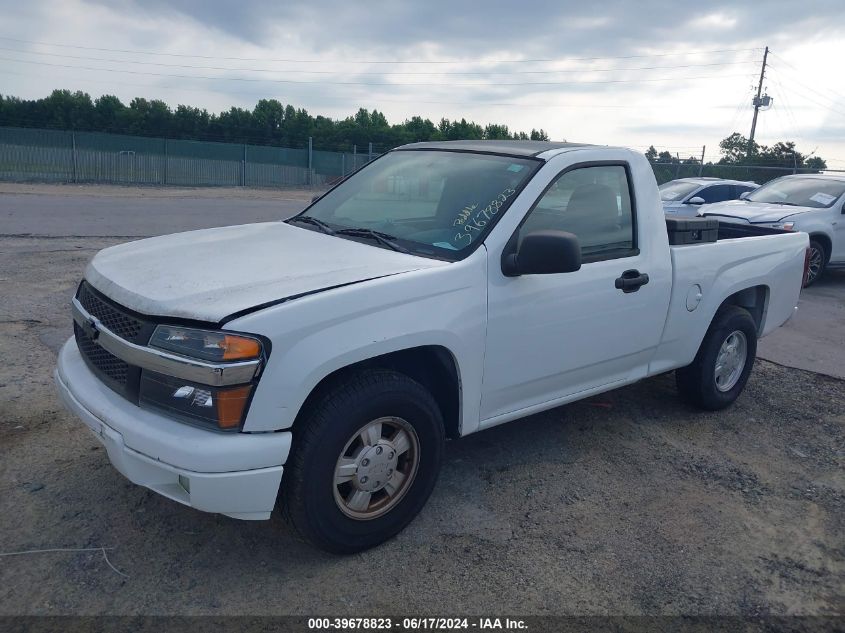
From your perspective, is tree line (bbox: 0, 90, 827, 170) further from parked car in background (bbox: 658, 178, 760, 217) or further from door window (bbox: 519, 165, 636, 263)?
door window (bbox: 519, 165, 636, 263)

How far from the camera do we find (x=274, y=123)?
59375 mm

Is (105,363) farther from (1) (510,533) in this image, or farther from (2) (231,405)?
(1) (510,533)

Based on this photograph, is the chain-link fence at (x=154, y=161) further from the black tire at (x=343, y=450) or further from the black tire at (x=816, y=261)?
the black tire at (x=343, y=450)

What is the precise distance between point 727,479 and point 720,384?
1.22 meters

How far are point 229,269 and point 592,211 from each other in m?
2.11

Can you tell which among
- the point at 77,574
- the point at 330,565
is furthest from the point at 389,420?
the point at 77,574

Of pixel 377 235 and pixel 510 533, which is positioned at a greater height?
pixel 377 235

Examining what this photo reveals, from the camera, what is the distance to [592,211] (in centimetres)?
424

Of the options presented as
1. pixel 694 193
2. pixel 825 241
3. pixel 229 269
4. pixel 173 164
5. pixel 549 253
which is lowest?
pixel 825 241

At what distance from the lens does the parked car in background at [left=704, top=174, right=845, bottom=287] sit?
34.8 feet

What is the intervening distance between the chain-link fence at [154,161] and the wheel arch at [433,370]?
88.6ft

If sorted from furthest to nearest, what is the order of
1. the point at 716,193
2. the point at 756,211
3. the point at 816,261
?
the point at 716,193
the point at 816,261
the point at 756,211

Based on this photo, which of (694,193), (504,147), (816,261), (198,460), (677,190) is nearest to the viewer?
(198,460)

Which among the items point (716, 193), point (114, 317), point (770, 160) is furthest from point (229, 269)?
point (770, 160)
